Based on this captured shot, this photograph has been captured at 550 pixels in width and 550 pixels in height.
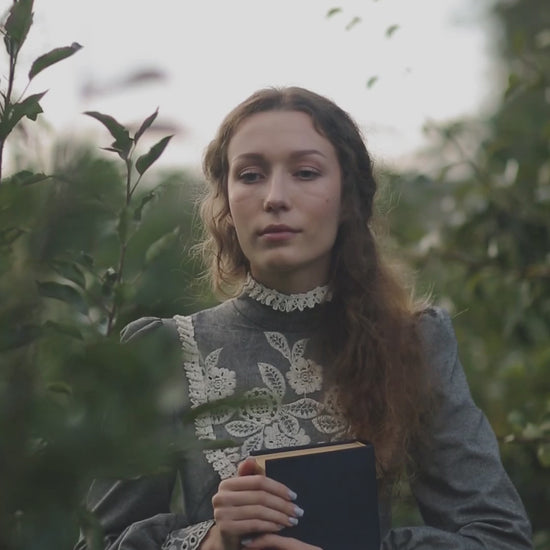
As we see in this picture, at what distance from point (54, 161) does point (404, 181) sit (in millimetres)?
2870

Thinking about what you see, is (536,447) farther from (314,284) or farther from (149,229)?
(149,229)

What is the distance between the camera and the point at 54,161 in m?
0.63

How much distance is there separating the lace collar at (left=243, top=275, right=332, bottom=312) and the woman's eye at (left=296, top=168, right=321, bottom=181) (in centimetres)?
21

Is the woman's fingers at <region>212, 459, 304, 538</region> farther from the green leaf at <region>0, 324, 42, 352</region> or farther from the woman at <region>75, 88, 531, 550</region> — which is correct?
the green leaf at <region>0, 324, 42, 352</region>

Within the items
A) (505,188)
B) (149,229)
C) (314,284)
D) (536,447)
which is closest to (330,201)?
(314,284)

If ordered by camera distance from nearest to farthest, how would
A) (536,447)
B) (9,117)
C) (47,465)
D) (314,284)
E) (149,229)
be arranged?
(47,465), (9,117), (149,229), (314,284), (536,447)

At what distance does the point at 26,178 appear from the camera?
979mm

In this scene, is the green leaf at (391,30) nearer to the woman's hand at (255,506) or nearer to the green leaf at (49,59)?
the woman's hand at (255,506)

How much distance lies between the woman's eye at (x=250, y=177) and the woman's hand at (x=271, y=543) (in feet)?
2.22

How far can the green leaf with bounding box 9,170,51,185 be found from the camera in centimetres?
89

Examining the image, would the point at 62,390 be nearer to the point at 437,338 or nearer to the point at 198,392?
the point at 198,392

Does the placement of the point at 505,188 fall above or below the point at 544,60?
below

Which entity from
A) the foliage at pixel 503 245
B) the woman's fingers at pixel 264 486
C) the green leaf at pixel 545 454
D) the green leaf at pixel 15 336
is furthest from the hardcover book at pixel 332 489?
the foliage at pixel 503 245

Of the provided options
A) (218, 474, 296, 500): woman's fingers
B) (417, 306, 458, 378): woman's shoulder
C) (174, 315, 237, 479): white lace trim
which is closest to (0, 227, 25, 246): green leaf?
(218, 474, 296, 500): woman's fingers
